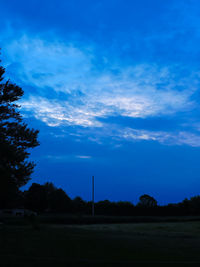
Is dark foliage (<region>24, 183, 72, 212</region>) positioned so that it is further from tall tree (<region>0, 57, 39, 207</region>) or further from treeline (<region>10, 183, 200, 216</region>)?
tall tree (<region>0, 57, 39, 207</region>)

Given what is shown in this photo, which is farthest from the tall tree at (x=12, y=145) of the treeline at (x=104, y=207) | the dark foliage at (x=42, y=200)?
the dark foliage at (x=42, y=200)

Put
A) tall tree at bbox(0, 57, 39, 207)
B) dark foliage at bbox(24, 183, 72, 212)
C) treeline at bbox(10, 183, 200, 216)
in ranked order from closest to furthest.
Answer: tall tree at bbox(0, 57, 39, 207) → treeline at bbox(10, 183, 200, 216) → dark foliage at bbox(24, 183, 72, 212)

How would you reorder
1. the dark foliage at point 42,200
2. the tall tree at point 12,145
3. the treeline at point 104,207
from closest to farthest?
the tall tree at point 12,145 < the treeline at point 104,207 < the dark foliage at point 42,200

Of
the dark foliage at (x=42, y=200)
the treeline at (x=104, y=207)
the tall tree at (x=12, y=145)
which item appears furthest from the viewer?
the dark foliage at (x=42, y=200)

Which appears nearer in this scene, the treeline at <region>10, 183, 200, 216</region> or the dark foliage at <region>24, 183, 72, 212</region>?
the treeline at <region>10, 183, 200, 216</region>

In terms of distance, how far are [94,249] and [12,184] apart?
16165mm

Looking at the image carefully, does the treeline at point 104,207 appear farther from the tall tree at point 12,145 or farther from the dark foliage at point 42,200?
the tall tree at point 12,145

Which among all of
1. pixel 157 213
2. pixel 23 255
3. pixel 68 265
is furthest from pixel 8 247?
pixel 157 213

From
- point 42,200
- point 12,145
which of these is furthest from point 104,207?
point 12,145

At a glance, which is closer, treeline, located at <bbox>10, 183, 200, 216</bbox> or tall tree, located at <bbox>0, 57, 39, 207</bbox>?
tall tree, located at <bbox>0, 57, 39, 207</bbox>

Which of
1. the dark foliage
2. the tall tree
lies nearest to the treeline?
the dark foliage

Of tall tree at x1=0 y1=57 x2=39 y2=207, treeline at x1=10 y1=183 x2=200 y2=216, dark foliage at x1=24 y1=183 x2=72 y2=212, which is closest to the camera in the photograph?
tall tree at x1=0 y1=57 x2=39 y2=207

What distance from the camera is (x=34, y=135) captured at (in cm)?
2559

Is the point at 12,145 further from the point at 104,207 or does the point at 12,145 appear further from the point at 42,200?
the point at 42,200
